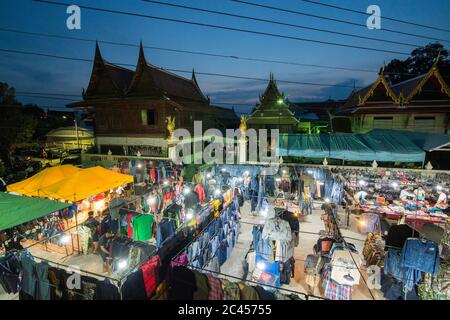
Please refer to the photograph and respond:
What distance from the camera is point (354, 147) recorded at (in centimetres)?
1334

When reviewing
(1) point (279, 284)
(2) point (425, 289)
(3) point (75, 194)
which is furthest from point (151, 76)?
(2) point (425, 289)

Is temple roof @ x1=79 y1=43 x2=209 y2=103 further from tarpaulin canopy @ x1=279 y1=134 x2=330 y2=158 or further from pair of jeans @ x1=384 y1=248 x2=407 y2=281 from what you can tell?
pair of jeans @ x1=384 y1=248 x2=407 y2=281

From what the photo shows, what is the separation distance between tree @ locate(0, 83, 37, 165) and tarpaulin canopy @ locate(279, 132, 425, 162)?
22064mm

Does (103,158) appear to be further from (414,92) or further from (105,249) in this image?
(414,92)

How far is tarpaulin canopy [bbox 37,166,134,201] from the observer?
8.27m

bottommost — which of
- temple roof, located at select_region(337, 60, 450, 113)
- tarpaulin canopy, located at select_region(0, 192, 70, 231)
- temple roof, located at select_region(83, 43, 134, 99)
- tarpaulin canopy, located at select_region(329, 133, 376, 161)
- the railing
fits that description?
tarpaulin canopy, located at select_region(0, 192, 70, 231)

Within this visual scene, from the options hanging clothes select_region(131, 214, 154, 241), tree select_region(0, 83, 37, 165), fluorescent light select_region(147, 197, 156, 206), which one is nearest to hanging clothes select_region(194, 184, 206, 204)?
fluorescent light select_region(147, 197, 156, 206)

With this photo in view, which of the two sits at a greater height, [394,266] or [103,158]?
[103,158]

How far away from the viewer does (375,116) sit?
709 inches

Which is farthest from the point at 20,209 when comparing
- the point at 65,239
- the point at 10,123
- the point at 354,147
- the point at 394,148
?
the point at 10,123

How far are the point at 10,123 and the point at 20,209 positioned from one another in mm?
17883

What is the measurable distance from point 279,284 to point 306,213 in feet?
17.9
